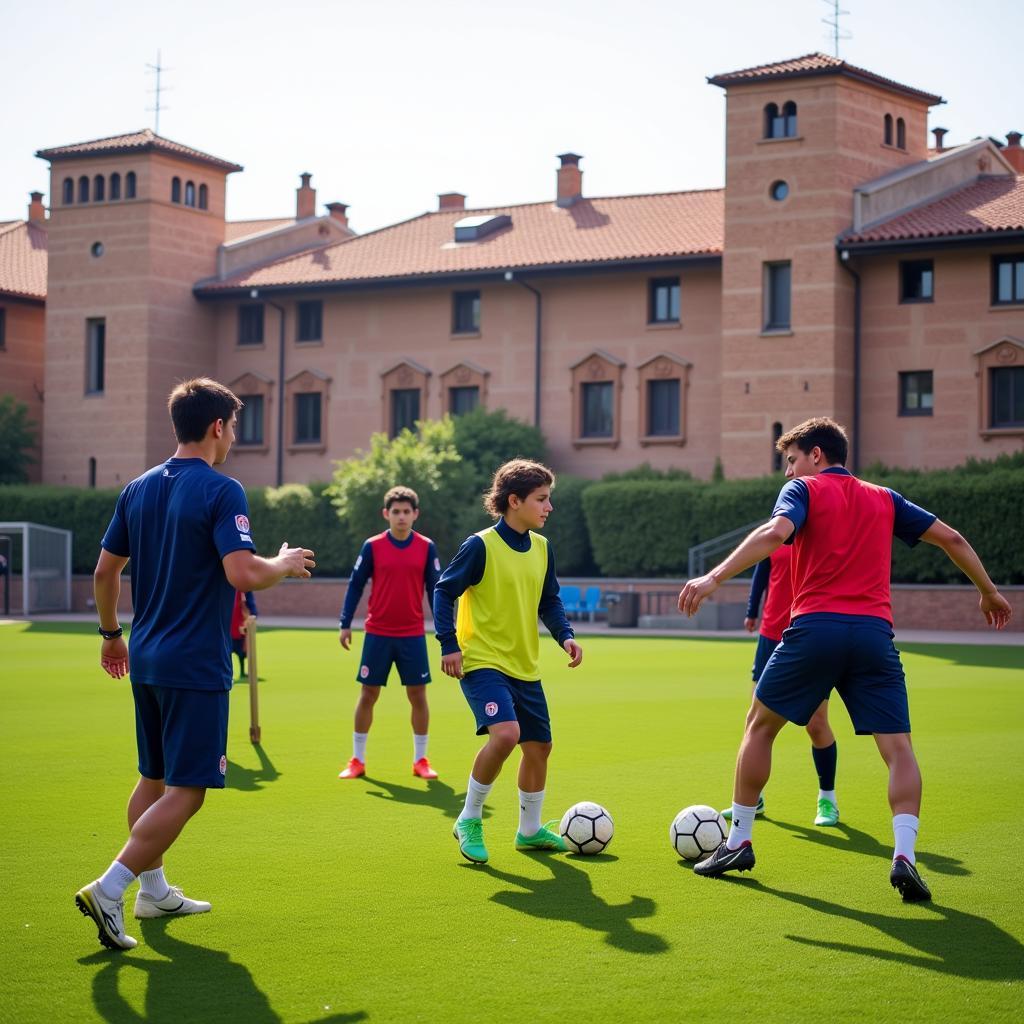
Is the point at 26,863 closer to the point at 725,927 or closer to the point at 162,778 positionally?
the point at 162,778

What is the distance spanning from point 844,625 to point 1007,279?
121ft

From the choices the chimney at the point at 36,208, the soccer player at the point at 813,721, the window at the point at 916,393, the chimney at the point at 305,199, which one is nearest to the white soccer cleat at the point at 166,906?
the soccer player at the point at 813,721

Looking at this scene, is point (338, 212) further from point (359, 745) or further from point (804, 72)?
point (359, 745)

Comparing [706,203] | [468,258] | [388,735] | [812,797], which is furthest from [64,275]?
[812,797]

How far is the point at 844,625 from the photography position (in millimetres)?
7652

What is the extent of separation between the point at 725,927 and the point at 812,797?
13.0 ft

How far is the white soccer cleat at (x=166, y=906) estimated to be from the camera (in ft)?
23.6

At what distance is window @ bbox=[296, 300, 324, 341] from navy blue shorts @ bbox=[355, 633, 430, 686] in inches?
1641

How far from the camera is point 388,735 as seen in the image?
48.4 feet

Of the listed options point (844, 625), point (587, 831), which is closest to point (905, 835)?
point (844, 625)

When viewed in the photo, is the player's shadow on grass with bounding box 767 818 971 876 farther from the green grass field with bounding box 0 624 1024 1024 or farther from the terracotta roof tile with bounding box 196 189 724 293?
the terracotta roof tile with bounding box 196 189 724 293

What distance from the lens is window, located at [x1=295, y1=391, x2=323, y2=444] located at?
53.0 meters

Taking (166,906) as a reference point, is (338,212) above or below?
above

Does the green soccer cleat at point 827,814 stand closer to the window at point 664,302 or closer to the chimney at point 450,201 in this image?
the window at point 664,302
